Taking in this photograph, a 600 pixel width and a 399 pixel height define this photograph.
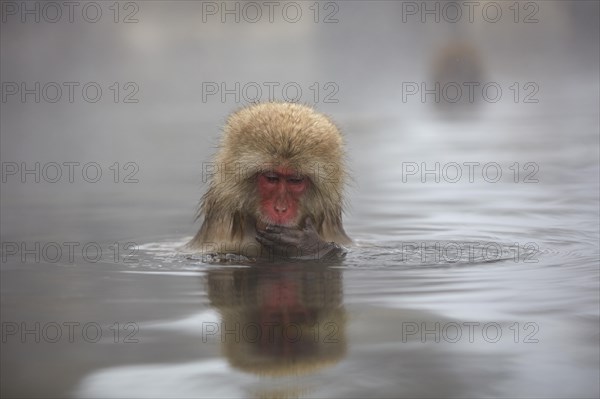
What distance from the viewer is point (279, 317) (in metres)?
5.16

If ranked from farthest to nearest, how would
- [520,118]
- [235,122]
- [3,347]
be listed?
[520,118] < [235,122] < [3,347]

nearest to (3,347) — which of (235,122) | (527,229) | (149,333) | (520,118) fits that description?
(149,333)

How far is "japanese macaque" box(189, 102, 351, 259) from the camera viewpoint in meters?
6.93

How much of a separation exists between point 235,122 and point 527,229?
6.74 feet

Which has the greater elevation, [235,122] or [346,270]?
[235,122]

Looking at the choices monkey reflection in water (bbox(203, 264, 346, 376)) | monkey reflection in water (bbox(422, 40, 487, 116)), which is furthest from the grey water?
monkey reflection in water (bbox(422, 40, 487, 116))

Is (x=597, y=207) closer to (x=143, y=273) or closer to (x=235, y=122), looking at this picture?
(x=235, y=122)

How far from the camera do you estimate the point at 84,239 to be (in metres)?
7.75

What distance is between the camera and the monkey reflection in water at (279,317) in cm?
440

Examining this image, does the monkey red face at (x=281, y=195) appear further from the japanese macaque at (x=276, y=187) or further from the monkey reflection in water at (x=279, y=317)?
the monkey reflection in water at (x=279, y=317)

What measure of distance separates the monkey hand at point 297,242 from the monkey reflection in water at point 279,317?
0.14 m

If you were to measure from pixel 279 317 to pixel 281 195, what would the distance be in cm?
182

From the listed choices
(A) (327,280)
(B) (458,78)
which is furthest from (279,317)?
(B) (458,78)

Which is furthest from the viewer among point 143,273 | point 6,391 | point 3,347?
point 143,273
